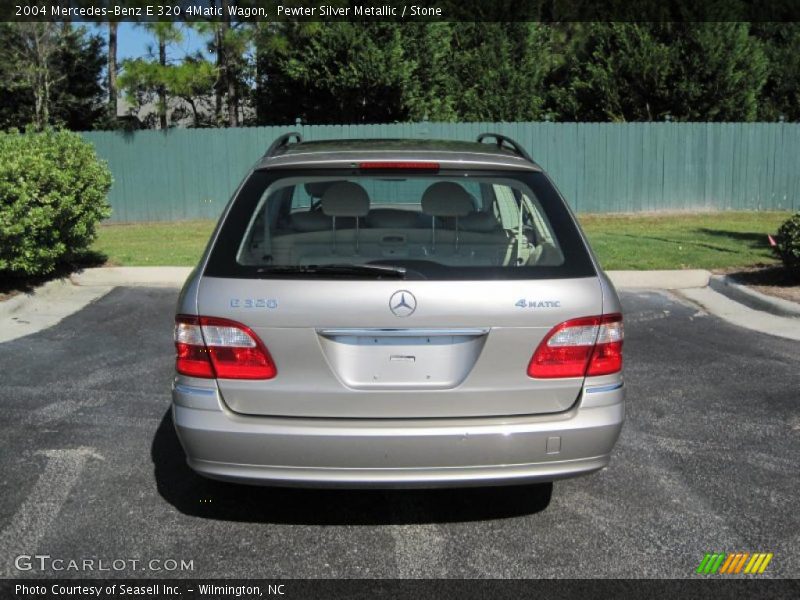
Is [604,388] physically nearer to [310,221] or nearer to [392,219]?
[392,219]

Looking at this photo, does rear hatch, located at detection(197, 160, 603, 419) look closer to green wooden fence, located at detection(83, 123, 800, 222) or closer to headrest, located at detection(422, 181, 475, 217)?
headrest, located at detection(422, 181, 475, 217)

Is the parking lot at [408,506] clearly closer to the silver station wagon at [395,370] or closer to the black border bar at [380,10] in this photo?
the silver station wagon at [395,370]

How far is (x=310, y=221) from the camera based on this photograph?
14.9ft

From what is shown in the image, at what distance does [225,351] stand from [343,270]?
0.59 m

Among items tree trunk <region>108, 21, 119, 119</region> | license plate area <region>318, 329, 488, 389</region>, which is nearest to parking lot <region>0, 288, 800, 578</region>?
license plate area <region>318, 329, 488, 389</region>

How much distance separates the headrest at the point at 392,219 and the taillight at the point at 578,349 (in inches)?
44.6

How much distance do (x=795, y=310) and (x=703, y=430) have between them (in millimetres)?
3889

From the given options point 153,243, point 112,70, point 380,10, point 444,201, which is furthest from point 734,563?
point 112,70

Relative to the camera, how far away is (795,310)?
28.7ft

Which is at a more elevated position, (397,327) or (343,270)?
(343,270)

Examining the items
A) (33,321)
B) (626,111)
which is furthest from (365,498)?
(626,111)

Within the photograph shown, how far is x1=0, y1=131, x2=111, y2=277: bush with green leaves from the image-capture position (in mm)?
9461

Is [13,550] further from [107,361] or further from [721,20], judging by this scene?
[721,20]

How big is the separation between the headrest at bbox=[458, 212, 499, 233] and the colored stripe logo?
5.99 feet
